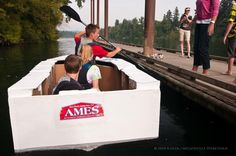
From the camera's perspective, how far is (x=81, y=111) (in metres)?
3.06

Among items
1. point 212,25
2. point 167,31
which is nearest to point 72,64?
point 212,25

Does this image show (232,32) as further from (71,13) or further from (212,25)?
(71,13)

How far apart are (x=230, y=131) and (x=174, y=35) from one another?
4239 inches

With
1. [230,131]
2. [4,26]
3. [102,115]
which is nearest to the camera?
[102,115]

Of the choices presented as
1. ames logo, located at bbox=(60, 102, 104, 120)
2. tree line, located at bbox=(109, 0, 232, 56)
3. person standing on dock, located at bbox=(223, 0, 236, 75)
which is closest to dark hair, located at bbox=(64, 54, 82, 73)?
ames logo, located at bbox=(60, 102, 104, 120)

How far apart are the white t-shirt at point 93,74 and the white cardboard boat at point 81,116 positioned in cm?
71

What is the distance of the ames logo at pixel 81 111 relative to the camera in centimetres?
302

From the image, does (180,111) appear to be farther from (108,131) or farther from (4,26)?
(4,26)

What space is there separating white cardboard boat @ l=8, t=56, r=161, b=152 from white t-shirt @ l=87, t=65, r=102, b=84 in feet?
2.32

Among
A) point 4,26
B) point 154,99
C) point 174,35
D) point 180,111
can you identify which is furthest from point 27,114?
point 174,35

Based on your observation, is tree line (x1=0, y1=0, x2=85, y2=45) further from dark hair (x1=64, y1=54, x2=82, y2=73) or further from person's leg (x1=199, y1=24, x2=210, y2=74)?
dark hair (x1=64, y1=54, x2=82, y2=73)

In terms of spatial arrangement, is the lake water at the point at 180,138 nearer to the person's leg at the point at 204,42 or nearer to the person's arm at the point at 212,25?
the person's leg at the point at 204,42

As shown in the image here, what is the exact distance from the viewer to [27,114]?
294cm

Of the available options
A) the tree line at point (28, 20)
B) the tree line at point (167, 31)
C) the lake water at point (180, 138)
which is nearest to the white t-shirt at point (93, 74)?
the lake water at point (180, 138)
